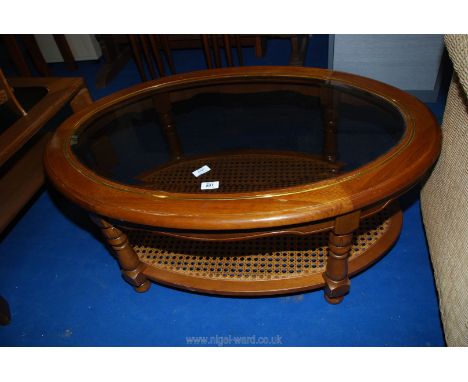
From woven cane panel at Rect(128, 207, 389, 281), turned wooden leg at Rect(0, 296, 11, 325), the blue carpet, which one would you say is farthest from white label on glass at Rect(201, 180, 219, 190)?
turned wooden leg at Rect(0, 296, 11, 325)

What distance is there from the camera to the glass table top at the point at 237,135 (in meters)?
1.03

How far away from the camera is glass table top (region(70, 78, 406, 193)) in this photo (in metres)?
1.03

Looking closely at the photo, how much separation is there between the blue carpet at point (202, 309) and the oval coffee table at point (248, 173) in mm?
88

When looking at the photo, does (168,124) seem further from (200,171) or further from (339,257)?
(339,257)

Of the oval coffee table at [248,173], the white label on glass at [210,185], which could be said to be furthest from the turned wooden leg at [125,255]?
the white label on glass at [210,185]

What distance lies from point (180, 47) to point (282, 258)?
2318mm

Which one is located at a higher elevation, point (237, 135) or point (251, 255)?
point (237, 135)

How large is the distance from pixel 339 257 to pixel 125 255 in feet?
2.01

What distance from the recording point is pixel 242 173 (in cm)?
115

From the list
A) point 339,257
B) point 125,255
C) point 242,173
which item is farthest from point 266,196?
point 125,255

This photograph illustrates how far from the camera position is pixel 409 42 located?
1633 mm

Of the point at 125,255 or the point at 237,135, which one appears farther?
the point at 237,135
